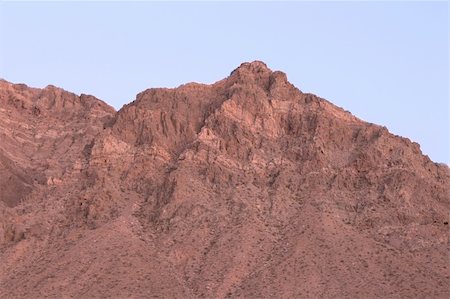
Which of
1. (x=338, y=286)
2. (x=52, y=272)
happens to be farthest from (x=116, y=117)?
→ (x=338, y=286)

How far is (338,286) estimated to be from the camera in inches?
3433

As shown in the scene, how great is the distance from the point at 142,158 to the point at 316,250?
17.6 m

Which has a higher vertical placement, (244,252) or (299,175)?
(299,175)

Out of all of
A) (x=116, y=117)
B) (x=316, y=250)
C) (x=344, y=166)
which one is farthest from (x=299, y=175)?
(x=116, y=117)

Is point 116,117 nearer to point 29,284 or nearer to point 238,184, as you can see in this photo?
point 238,184

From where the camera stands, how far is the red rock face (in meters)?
88.8

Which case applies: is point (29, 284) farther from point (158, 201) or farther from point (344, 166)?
point (344, 166)

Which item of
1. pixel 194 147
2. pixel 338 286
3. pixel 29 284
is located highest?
pixel 194 147

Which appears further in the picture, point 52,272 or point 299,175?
point 299,175

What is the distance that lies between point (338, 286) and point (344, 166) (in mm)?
15770

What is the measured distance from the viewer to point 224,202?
317 feet

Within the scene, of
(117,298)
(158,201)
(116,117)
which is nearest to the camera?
(117,298)

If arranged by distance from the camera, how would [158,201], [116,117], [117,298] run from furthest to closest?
[116,117]
[158,201]
[117,298]

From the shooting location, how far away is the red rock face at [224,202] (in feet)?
291
